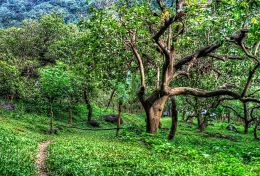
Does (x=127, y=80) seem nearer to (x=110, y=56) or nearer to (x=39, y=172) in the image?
(x=110, y=56)

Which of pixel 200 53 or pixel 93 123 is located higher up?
pixel 200 53

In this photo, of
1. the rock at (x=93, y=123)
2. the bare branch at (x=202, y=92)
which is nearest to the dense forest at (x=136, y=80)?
the bare branch at (x=202, y=92)

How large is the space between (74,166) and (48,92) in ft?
75.9

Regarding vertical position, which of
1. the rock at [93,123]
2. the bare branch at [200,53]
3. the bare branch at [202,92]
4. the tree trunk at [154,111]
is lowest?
the rock at [93,123]

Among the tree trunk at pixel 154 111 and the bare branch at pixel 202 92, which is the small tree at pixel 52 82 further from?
the bare branch at pixel 202 92

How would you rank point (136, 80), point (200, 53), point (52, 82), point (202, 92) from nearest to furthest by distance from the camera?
point (202, 92)
point (200, 53)
point (52, 82)
point (136, 80)

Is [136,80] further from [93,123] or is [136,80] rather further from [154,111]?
[93,123]

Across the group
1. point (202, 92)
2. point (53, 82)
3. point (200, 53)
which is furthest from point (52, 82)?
point (202, 92)

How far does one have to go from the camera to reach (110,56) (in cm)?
2641

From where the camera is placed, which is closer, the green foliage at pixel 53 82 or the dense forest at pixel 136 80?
the dense forest at pixel 136 80

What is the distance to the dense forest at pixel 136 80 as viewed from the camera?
48.7 feet

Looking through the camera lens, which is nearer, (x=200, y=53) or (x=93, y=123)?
(x=200, y=53)

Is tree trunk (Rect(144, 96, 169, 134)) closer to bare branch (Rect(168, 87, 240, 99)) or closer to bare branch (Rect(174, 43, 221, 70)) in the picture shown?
A: bare branch (Rect(168, 87, 240, 99))

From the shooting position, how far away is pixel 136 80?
3503cm
